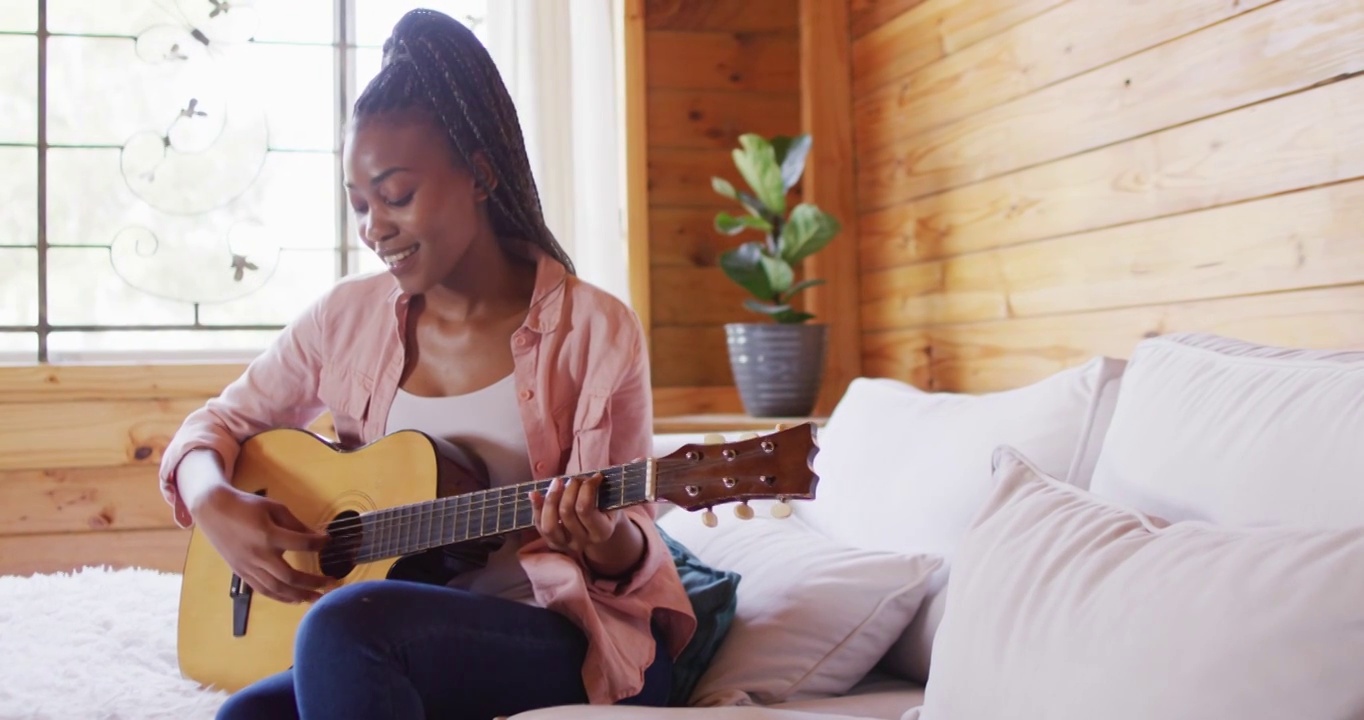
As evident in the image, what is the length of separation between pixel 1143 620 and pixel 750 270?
1927 mm

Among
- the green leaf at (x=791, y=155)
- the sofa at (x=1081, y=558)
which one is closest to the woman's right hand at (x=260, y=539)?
the sofa at (x=1081, y=558)

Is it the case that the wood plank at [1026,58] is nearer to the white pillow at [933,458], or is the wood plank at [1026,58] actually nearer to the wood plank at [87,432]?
the white pillow at [933,458]

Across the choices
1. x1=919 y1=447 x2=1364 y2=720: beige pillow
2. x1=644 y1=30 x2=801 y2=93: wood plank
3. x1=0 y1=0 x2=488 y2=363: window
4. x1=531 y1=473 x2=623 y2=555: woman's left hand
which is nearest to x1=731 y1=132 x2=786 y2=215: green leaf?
x1=644 y1=30 x2=801 y2=93: wood plank

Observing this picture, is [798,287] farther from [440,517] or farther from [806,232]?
[440,517]

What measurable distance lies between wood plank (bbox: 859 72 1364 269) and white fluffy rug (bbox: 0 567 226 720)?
1.51 m

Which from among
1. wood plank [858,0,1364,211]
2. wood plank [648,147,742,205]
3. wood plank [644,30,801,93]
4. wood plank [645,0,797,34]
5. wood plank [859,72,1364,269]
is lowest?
wood plank [859,72,1364,269]

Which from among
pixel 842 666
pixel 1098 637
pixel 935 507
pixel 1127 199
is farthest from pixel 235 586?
pixel 1127 199

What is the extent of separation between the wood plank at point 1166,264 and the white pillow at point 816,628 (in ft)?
2.22

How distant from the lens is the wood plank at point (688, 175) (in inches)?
122

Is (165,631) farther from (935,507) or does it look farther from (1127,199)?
(1127,199)

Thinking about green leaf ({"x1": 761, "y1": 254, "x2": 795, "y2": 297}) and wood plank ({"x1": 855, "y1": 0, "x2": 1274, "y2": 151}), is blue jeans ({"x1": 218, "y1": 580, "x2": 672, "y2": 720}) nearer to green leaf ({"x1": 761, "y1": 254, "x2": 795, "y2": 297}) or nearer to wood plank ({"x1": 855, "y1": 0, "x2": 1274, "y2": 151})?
wood plank ({"x1": 855, "y1": 0, "x2": 1274, "y2": 151})

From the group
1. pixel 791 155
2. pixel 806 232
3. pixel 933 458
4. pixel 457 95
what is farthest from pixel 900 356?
pixel 457 95

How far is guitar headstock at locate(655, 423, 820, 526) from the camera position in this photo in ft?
3.92

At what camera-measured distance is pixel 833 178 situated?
10.0 ft
